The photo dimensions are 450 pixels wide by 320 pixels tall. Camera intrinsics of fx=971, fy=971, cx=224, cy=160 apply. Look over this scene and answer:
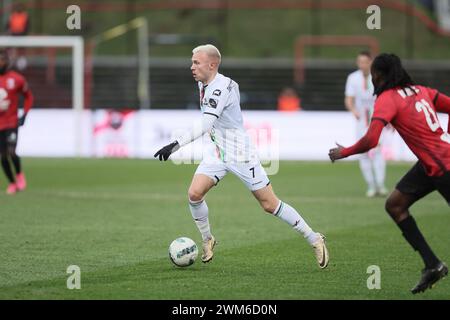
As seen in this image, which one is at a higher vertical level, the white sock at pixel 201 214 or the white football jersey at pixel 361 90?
the white football jersey at pixel 361 90

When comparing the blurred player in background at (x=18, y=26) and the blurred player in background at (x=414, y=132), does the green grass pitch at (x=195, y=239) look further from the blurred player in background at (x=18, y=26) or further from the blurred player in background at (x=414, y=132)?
the blurred player in background at (x=18, y=26)

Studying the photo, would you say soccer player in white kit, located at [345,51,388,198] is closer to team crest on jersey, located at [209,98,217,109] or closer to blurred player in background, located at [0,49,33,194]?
A: blurred player in background, located at [0,49,33,194]

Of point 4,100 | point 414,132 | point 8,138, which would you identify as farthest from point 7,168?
point 414,132

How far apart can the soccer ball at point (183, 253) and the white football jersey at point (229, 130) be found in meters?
0.97

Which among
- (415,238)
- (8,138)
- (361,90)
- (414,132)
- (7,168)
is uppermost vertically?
(414,132)

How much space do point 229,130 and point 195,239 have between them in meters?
2.70

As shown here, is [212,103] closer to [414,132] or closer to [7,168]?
[414,132]

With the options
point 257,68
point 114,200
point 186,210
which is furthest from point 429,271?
point 257,68

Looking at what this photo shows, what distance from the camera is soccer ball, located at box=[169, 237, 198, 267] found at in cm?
1009

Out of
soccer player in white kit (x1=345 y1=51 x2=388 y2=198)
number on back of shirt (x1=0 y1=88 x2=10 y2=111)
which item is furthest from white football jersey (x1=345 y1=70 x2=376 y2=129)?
number on back of shirt (x1=0 y1=88 x2=10 y2=111)

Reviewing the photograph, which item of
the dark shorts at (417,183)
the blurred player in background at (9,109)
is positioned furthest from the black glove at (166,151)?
the blurred player in background at (9,109)

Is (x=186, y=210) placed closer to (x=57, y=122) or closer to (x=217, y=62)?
(x=217, y=62)

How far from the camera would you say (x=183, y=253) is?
1013 centimetres

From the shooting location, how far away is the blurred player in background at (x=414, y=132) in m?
8.48
